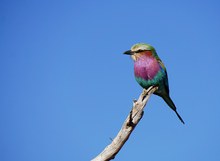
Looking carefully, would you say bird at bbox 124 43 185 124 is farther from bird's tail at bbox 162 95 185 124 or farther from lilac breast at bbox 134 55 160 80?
bird's tail at bbox 162 95 185 124

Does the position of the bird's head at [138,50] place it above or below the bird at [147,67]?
above

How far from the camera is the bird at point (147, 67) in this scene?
5.93 meters

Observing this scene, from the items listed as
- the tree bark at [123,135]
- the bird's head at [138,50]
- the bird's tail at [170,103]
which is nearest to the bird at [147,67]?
the bird's head at [138,50]

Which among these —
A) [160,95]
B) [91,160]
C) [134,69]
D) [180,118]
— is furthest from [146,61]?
[91,160]

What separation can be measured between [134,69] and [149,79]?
0.34 meters

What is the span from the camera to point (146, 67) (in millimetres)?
5941

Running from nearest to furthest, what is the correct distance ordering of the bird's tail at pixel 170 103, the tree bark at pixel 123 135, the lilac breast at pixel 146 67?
the tree bark at pixel 123 135 < the lilac breast at pixel 146 67 < the bird's tail at pixel 170 103

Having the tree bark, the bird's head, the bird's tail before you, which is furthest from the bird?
the tree bark

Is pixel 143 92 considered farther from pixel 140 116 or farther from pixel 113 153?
pixel 113 153

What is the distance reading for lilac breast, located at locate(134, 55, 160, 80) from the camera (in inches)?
233

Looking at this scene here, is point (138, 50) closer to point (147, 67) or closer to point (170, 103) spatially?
point (147, 67)

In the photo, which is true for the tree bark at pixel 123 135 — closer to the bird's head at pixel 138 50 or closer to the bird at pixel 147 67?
the bird at pixel 147 67

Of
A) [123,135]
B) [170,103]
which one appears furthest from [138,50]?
[123,135]

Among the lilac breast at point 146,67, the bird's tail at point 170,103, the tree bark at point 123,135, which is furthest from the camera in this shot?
the bird's tail at point 170,103
